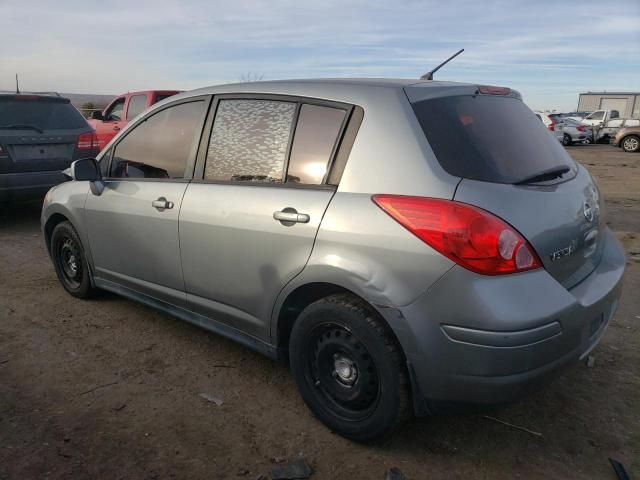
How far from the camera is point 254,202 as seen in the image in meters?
2.83

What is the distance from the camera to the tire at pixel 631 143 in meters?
21.7

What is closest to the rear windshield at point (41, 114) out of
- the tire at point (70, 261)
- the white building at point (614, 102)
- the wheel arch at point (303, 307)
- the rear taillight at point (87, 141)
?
the rear taillight at point (87, 141)

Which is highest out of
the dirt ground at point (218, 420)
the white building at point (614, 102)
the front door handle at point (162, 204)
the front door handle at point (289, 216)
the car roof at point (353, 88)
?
the car roof at point (353, 88)

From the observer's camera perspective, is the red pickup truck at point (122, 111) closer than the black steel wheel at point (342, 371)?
No

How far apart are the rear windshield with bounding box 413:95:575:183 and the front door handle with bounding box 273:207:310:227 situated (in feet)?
2.26

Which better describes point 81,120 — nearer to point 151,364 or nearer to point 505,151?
point 151,364

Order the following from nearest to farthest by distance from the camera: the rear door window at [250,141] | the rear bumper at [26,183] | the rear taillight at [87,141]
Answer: the rear door window at [250,141] < the rear bumper at [26,183] < the rear taillight at [87,141]

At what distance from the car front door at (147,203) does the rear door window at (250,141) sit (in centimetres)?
19

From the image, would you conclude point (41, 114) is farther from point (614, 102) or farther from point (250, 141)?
point (614, 102)

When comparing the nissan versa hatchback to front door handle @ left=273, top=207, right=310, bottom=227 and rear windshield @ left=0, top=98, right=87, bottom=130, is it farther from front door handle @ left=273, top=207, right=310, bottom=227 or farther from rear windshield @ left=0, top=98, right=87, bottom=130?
rear windshield @ left=0, top=98, right=87, bottom=130

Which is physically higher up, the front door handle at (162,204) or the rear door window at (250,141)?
the rear door window at (250,141)

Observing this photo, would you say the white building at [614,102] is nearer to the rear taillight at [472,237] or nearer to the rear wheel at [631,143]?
the rear wheel at [631,143]

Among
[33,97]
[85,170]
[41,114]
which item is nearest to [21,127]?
[41,114]

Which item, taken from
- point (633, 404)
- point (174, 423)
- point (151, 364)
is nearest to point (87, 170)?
point (151, 364)
